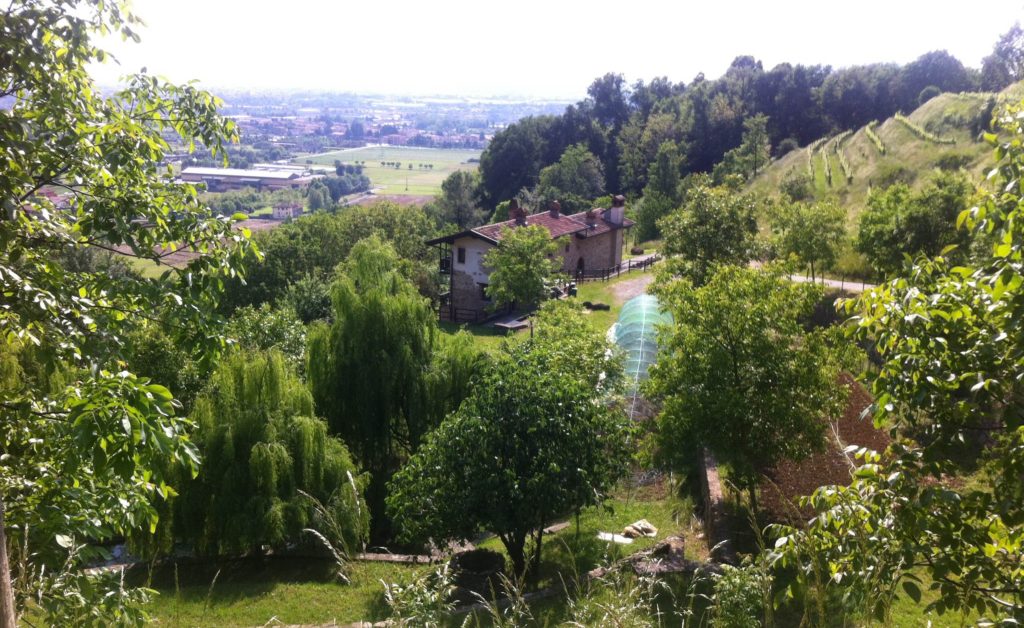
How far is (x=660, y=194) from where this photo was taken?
68625mm

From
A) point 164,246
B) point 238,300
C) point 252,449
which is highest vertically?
point 164,246

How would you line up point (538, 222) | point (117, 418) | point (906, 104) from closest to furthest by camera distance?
point (117, 418) < point (538, 222) < point (906, 104)

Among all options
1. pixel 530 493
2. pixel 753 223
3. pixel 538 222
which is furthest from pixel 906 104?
pixel 530 493

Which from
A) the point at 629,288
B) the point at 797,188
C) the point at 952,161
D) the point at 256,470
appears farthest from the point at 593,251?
the point at 256,470

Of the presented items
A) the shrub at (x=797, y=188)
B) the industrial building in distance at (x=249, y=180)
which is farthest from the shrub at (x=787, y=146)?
the industrial building in distance at (x=249, y=180)

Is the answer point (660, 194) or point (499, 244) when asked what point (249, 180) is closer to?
point (660, 194)

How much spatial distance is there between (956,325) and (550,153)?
9259 cm

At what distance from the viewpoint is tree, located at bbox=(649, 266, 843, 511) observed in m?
14.4

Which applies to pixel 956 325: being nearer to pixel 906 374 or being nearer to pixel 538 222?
pixel 906 374

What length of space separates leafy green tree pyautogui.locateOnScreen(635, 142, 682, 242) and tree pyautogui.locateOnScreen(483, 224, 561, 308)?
2823cm

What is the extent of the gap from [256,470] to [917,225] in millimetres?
23288

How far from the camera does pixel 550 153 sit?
95812 mm

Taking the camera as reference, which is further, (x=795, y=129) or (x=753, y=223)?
(x=795, y=129)

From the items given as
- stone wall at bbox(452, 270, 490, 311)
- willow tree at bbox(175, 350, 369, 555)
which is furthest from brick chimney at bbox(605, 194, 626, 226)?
willow tree at bbox(175, 350, 369, 555)
